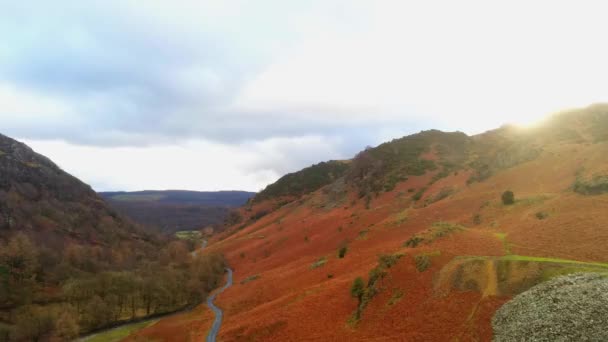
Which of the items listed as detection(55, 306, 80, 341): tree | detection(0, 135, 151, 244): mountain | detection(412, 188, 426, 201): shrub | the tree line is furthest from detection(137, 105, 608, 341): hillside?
detection(0, 135, 151, 244): mountain

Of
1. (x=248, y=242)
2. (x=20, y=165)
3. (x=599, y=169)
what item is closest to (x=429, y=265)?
(x=599, y=169)

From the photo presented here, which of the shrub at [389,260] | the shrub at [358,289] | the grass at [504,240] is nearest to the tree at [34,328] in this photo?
the shrub at [358,289]

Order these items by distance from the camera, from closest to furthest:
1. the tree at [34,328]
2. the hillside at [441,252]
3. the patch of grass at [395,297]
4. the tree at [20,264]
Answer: the hillside at [441,252] < the patch of grass at [395,297] < the tree at [34,328] < the tree at [20,264]

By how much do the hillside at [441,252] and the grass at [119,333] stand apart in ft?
12.6

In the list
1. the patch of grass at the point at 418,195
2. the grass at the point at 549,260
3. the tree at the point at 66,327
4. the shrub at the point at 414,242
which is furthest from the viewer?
the patch of grass at the point at 418,195

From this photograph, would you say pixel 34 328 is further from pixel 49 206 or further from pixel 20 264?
pixel 49 206

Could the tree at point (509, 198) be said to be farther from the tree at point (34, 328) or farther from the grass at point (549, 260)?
the tree at point (34, 328)

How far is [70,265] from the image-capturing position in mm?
84125

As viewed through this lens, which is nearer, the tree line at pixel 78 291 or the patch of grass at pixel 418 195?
the tree line at pixel 78 291

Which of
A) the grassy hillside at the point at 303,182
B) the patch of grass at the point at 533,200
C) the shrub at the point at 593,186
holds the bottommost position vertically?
the patch of grass at the point at 533,200

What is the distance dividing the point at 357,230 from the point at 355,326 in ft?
129

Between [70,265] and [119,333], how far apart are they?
3951cm

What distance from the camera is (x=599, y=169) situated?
155ft

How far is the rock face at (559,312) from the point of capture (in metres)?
20.0
